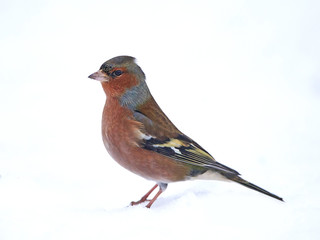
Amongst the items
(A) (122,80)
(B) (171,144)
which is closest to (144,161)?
(B) (171,144)

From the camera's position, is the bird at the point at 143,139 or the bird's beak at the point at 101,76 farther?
the bird's beak at the point at 101,76

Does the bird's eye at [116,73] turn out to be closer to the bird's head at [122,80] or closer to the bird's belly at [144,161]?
the bird's head at [122,80]

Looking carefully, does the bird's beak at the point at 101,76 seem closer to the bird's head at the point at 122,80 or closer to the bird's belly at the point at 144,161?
the bird's head at the point at 122,80

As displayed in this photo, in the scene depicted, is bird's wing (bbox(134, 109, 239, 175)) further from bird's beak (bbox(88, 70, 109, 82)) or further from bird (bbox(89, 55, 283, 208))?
bird's beak (bbox(88, 70, 109, 82))

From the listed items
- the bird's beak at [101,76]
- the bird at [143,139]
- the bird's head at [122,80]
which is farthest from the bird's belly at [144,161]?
the bird's beak at [101,76]

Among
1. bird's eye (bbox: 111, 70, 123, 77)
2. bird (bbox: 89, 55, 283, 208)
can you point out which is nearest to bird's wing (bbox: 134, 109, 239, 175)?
bird (bbox: 89, 55, 283, 208)

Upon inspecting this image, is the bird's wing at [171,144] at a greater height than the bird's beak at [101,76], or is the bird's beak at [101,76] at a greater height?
the bird's beak at [101,76]

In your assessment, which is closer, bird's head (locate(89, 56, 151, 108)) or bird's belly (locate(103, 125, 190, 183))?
bird's belly (locate(103, 125, 190, 183))
